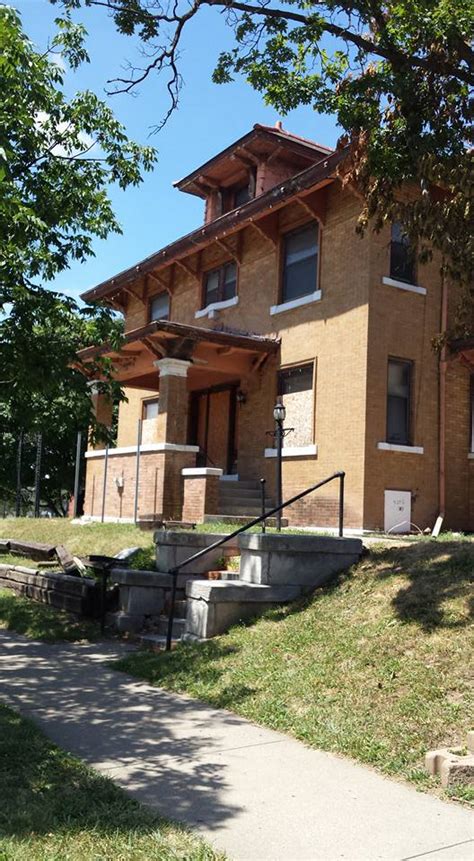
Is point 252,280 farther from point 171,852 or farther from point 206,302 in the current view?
point 171,852

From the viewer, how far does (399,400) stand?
1473cm

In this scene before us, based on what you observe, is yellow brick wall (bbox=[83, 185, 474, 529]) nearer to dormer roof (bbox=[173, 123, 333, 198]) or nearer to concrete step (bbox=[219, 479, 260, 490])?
concrete step (bbox=[219, 479, 260, 490])

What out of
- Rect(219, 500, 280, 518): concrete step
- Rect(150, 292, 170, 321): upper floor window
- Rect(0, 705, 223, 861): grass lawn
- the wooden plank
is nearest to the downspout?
Rect(219, 500, 280, 518): concrete step

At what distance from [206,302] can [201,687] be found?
13.5 m

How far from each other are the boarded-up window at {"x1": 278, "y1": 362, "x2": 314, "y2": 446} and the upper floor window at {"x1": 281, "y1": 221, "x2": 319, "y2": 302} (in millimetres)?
1609

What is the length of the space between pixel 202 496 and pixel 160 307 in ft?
30.0

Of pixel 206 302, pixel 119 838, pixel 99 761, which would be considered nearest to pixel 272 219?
pixel 206 302

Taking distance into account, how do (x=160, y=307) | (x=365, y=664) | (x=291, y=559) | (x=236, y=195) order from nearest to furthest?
(x=365, y=664)
(x=291, y=559)
(x=236, y=195)
(x=160, y=307)

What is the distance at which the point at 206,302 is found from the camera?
758 inches

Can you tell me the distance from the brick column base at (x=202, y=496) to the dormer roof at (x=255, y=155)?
27.1 ft

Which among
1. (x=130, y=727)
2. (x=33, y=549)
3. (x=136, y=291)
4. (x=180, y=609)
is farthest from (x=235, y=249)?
(x=130, y=727)

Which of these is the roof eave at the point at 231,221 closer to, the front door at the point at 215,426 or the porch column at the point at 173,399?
the porch column at the point at 173,399

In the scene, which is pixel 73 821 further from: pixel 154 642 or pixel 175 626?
pixel 175 626

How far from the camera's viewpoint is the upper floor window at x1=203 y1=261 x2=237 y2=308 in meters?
18.4
